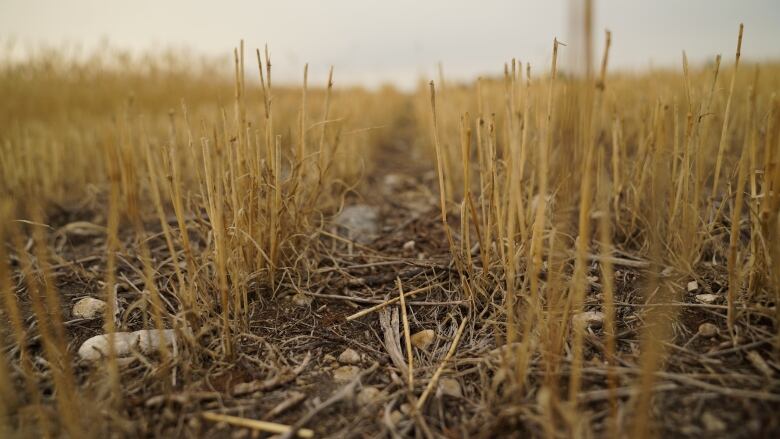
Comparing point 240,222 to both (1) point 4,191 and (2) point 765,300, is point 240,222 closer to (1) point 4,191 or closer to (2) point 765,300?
(2) point 765,300

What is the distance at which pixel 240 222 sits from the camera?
1115mm

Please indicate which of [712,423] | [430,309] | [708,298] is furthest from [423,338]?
[708,298]

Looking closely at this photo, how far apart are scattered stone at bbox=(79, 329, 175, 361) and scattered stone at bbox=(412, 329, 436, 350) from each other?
1.71 feet

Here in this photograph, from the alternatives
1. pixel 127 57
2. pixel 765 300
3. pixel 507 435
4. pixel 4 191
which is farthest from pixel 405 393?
pixel 127 57

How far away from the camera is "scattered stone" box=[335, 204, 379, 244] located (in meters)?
1.66

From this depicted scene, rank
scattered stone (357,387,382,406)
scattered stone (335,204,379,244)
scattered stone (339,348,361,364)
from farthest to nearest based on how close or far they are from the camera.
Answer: scattered stone (335,204,379,244), scattered stone (339,348,361,364), scattered stone (357,387,382,406)

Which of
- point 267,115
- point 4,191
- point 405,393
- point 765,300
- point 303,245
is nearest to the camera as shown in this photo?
point 405,393

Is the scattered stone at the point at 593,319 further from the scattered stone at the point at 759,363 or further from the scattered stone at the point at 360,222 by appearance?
the scattered stone at the point at 360,222

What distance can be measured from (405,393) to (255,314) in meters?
0.47

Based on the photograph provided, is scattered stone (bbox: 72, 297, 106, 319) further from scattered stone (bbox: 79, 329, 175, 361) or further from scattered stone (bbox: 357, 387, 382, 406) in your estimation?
scattered stone (bbox: 357, 387, 382, 406)

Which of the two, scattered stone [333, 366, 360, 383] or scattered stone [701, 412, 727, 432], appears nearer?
scattered stone [701, 412, 727, 432]

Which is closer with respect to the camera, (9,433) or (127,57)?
(9,433)

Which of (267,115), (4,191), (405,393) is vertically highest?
(267,115)

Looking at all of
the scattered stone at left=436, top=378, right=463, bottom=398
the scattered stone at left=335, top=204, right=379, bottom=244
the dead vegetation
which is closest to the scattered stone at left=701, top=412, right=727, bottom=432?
the dead vegetation
